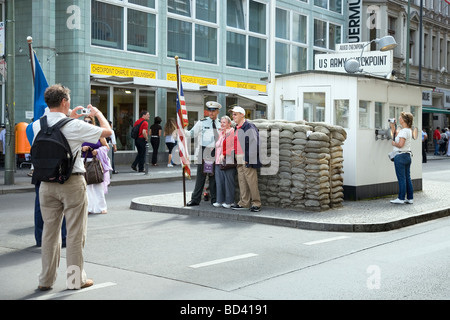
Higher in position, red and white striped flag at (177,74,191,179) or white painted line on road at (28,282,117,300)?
red and white striped flag at (177,74,191,179)

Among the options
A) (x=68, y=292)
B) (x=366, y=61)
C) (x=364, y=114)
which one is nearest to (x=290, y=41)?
(x=366, y=61)

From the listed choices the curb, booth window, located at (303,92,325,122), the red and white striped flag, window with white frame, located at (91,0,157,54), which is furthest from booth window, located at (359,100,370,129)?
window with white frame, located at (91,0,157,54)

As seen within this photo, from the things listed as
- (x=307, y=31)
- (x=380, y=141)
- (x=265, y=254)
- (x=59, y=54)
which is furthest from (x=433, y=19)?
(x=265, y=254)

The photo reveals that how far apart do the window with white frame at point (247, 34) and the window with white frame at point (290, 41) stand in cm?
87

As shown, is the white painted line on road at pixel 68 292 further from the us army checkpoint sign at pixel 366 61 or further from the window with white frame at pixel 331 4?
the window with white frame at pixel 331 4

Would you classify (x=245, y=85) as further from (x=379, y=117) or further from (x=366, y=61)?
(x=379, y=117)

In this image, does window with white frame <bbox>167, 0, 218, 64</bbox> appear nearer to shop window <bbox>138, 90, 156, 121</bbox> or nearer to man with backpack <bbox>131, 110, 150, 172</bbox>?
shop window <bbox>138, 90, 156, 121</bbox>

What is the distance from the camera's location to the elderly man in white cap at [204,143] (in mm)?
11883

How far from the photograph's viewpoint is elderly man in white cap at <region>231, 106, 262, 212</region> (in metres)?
11.2

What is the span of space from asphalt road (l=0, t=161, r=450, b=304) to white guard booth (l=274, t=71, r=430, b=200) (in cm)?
270

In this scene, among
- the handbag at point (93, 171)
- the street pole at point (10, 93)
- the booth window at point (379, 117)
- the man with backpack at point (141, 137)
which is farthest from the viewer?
the man with backpack at point (141, 137)

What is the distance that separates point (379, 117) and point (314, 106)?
1524mm

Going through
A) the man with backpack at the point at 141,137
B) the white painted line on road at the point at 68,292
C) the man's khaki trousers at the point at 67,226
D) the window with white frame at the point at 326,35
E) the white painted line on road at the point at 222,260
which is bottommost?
the white painted line on road at the point at 68,292

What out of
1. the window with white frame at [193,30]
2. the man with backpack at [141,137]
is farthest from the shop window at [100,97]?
the window with white frame at [193,30]
